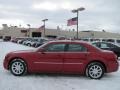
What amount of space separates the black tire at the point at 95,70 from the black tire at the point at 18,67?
2.41 m

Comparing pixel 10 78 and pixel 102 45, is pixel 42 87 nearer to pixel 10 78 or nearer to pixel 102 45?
pixel 10 78

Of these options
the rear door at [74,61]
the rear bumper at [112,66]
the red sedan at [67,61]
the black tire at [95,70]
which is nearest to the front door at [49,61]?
the red sedan at [67,61]

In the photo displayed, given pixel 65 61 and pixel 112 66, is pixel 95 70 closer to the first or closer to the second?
pixel 112 66

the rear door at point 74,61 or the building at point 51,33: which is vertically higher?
the building at point 51,33

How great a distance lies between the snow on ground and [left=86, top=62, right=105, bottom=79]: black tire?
0.21 m

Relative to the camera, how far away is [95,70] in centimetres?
1129

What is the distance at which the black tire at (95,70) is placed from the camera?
1128 centimetres

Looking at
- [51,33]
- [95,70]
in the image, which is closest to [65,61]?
[95,70]

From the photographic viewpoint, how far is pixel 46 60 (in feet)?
37.1

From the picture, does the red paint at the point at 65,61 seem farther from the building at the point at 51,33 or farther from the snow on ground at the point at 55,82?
the building at the point at 51,33

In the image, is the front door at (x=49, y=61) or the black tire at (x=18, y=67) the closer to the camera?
the front door at (x=49, y=61)

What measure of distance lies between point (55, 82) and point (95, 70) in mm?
1817

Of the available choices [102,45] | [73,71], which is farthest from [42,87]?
[102,45]

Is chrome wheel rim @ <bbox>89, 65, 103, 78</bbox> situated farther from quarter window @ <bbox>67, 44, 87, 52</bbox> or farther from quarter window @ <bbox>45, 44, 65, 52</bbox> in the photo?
quarter window @ <bbox>45, 44, 65, 52</bbox>
